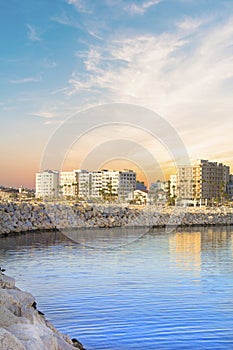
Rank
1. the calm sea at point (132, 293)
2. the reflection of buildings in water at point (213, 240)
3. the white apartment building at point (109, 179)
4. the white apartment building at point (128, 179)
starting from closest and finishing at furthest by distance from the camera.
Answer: the calm sea at point (132, 293)
the reflection of buildings in water at point (213, 240)
the white apartment building at point (128, 179)
the white apartment building at point (109, 179)

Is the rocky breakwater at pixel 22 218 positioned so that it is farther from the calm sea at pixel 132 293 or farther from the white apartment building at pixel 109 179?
the white apartment building at pixel 109 179

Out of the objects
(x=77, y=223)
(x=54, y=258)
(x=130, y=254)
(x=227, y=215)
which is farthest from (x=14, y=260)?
(x=227, y=215)

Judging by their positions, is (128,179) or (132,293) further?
(128,179)

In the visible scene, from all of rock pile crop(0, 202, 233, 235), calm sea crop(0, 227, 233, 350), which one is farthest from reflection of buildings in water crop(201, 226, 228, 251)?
rock pile crop(0, 202, 233, 235)

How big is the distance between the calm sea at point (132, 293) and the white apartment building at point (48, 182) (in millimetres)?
7616

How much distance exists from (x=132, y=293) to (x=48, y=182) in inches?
742

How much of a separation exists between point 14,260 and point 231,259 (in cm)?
580

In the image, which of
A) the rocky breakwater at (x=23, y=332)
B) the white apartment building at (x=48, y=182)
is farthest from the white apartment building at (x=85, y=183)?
the rocky breakwater at (x=23, y=332)

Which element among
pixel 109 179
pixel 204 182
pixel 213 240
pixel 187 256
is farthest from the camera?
pixel 204 182

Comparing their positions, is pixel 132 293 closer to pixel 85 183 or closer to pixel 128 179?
pixel 128 179

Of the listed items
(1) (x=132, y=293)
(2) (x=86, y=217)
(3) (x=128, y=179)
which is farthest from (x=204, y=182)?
(1) (x=132, y=293)

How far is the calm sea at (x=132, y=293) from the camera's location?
252 inches

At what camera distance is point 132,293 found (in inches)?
353

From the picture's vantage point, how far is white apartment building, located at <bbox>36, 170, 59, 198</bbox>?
23.9 metres
